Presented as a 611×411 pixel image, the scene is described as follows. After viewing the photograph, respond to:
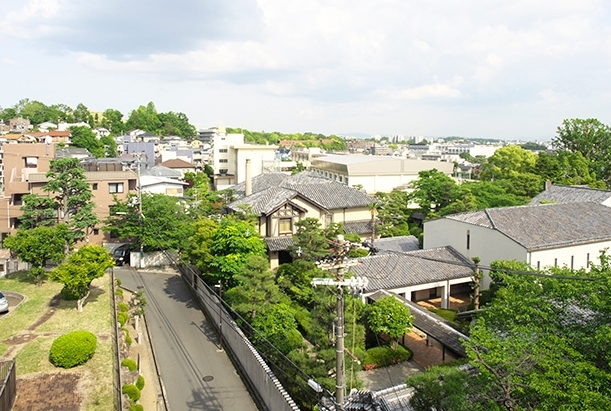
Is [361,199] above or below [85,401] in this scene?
above

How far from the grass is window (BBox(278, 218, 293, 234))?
422 inches

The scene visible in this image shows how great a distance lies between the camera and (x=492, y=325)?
38.9 ft

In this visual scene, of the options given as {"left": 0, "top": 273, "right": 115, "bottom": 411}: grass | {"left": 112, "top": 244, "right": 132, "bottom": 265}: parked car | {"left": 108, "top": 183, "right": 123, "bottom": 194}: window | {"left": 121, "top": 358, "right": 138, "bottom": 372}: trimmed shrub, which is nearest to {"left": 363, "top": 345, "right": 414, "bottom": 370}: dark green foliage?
{"left": 121, "top": 358, "right": 138, "bottom": 372}: trimmed shrub

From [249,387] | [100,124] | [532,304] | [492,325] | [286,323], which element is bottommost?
[249,387]

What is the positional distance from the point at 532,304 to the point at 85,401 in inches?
549

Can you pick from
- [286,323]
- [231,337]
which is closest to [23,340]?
[231,337]

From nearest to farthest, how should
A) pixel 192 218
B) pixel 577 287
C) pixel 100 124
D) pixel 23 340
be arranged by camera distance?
1. pixel 577 287
2. pixel 23 340
3. pixel 192 218
4. pixel 100 124

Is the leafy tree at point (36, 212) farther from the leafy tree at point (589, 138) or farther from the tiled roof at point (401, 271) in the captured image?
the leafy tree at point (589, 138)

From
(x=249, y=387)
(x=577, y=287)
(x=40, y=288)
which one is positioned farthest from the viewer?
(x=40, y=288)

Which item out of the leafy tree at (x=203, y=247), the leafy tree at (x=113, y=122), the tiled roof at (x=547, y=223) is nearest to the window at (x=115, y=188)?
the leafy tree at (x=203, y=247)

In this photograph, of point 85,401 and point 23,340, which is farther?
point 23,340

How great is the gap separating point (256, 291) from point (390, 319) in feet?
18.8

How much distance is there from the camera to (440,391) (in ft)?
37.2

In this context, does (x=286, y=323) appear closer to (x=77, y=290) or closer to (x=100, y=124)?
(x=77, y=290)
